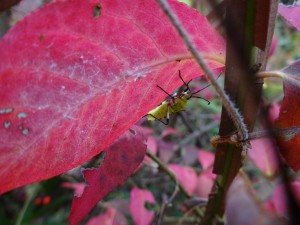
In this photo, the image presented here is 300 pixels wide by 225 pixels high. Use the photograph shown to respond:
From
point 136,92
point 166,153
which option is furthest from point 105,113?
point 166,153

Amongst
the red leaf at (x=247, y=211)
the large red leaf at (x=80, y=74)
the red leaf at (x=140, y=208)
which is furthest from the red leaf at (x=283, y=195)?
the red leaf at (x=140, y=208)

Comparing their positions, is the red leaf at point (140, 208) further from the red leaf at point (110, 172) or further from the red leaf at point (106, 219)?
the red leaf at point (110, 172)

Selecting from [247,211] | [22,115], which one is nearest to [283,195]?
[247,211]

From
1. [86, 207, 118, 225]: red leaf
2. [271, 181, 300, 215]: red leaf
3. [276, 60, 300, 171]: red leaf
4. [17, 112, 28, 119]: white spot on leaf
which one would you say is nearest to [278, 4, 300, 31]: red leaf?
[276, 60, 300, 171]: red leaf

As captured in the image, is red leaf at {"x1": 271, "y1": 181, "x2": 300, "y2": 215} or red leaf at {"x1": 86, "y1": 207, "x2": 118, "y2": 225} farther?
red leaf at {"x1": 86, "y1": 207, "x2": 118, "y2": 225}

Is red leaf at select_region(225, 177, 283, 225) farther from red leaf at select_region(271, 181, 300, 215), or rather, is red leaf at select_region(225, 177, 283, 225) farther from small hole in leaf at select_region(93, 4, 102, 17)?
small hole in leaf at select_region(93, 4, 102, 17)

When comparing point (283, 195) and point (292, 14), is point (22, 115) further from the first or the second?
point (292, 14)

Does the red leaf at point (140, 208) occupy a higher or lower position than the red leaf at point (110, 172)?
lower
